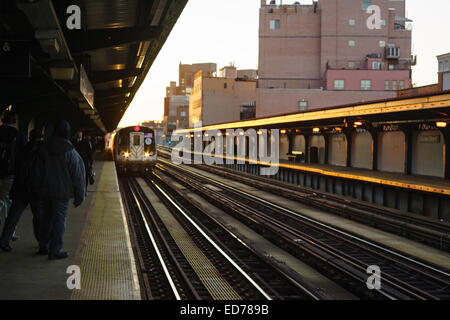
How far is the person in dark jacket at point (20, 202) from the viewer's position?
6.17m

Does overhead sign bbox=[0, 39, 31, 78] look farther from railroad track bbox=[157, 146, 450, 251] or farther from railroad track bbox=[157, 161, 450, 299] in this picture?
railroad track bbox=[157, 146, 450, 251]

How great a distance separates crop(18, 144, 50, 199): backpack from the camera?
5.76 metres

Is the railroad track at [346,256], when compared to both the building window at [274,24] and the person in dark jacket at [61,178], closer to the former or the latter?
the person in dark jacket at [61,178]

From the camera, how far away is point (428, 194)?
15.7 m

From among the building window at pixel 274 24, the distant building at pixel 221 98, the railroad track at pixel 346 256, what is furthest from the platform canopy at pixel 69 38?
the distant building at pixel 221 98

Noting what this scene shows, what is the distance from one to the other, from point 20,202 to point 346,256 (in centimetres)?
653

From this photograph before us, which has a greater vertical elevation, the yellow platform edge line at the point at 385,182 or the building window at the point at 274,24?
the building window at the point at 274,24

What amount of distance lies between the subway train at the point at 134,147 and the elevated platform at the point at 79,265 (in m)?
19.1

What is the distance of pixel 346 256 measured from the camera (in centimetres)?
1012

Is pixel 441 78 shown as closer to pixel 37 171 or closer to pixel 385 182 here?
pixel 385 182

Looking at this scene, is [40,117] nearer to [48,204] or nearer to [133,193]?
[133,193]

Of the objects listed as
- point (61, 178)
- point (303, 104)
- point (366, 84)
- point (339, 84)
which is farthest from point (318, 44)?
point (61, 178)

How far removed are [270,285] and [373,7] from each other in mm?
57219
